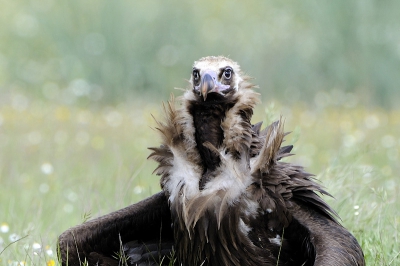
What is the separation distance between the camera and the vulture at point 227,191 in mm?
4535

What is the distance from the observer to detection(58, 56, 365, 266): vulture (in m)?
4.54

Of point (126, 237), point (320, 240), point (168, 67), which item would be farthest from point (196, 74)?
point (168, 67)

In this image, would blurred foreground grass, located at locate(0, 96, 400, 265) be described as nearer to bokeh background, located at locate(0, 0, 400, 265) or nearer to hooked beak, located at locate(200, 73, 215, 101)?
bokeh background, located at locate(0, 0, 400, 265)

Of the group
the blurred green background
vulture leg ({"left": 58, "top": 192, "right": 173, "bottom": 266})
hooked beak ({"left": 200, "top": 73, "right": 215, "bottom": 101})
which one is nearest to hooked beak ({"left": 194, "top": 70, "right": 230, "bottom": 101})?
hooked beak ({"left": 200, "top": 73, "right": 215, "bottom": 101})

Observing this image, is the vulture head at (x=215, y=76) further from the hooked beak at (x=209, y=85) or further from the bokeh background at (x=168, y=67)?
the bokeh background at (x=168, y=67)

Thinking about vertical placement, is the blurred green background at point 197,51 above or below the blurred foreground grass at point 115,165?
above

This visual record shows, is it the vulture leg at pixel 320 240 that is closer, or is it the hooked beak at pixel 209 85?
the vulture leg at pixel 320 240

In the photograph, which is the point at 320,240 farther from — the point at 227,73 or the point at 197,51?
the point at 197,51

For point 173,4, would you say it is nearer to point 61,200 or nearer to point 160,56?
point 160,56

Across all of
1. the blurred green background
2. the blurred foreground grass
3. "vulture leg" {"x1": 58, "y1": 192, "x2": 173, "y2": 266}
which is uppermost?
the blurred green background

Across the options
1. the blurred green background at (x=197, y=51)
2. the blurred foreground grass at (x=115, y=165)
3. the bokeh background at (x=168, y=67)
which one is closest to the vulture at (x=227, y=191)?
the blurred foreground grass at (x=115, y=165)

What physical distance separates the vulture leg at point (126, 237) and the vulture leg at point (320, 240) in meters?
0.88

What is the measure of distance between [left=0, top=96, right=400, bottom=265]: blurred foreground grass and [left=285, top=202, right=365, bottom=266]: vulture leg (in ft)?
2.01

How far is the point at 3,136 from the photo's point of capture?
10492 millimetres
